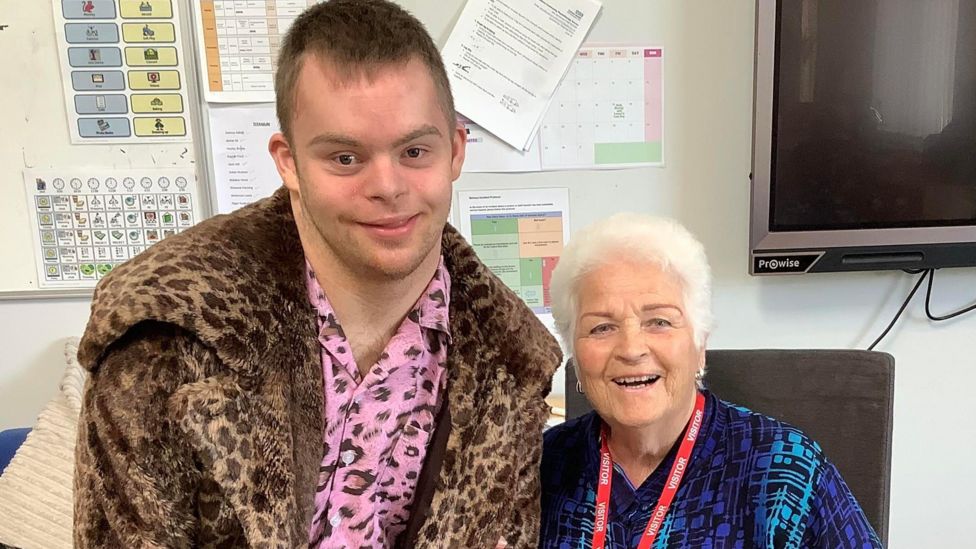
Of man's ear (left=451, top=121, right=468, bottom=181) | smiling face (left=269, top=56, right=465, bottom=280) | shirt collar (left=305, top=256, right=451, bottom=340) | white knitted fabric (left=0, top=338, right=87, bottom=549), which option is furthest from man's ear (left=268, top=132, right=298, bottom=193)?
white knitted fabric (left=0, top=338, right=87, bottom=549)

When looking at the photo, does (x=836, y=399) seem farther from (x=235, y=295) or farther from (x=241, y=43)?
(x=241, y=43)

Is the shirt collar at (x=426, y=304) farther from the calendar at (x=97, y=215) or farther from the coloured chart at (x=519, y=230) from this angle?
the calendar at (x=97, y=215)

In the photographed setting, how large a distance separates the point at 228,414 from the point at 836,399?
3.69 feet

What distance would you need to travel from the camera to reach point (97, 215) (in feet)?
5.96

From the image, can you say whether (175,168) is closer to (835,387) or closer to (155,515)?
(155,515)

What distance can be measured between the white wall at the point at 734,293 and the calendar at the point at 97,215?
0.11 metres

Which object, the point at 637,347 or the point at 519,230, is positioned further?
the point at 519,230

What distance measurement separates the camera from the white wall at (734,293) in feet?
6.04

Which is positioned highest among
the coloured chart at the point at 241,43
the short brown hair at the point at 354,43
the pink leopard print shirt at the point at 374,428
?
the coloured chart at the point at 241,43

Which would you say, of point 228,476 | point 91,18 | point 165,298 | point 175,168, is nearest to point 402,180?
point 165,298

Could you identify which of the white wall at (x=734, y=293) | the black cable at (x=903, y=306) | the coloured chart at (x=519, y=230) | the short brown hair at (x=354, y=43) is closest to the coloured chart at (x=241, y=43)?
the white wall at (x=734, y=293)

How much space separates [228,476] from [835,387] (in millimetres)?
1122

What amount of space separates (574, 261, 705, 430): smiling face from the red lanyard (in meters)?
0.04

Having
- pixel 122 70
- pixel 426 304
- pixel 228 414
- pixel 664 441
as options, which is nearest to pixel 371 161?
pixel 426 304
